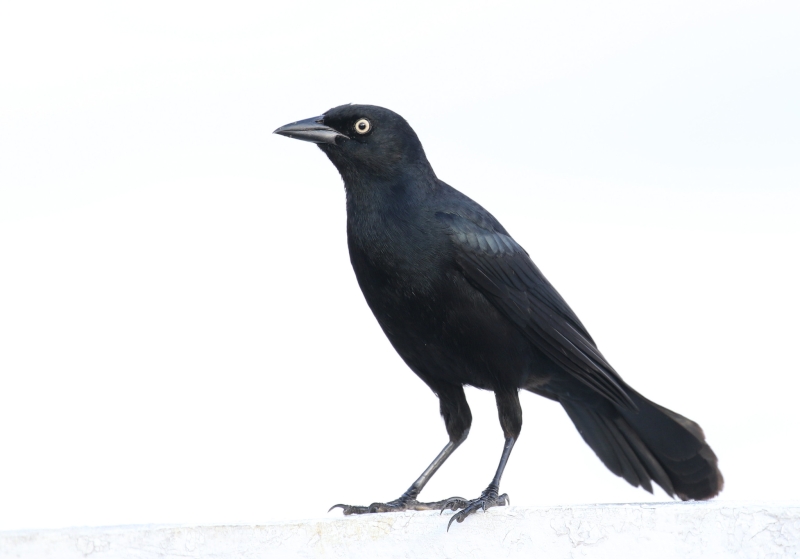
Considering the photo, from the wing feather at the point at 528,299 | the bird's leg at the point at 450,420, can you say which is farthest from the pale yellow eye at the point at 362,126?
the bird's leg at the point at 450,420

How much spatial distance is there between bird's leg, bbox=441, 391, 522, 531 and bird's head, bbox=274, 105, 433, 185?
1.27 meters

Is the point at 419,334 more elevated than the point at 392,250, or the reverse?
the point at 392,250

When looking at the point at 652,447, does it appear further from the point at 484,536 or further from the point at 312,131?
the point at 312,131

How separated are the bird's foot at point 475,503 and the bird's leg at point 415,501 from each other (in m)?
0.05

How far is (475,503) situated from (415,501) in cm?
74

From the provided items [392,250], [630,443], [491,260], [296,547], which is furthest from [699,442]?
[296,547]

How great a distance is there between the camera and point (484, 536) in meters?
4.11

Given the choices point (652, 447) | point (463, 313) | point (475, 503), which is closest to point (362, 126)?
point (463, 313)

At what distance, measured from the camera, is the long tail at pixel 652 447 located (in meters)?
5.47

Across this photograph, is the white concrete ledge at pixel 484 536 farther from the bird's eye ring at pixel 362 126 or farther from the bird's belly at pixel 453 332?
the bird's eye ring at pixel 362 126

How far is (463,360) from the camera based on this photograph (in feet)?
16.1

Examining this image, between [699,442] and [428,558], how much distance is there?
2.09 m

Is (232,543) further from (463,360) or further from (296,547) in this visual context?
(463,360)

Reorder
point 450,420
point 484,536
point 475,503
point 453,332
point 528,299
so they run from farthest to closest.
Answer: point 450,420
point 528,299
point 453,332
point 475,503
point 484,536
